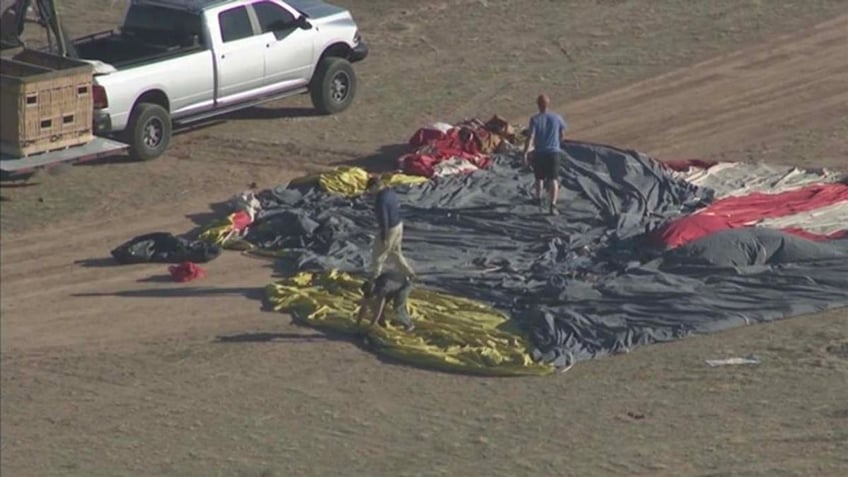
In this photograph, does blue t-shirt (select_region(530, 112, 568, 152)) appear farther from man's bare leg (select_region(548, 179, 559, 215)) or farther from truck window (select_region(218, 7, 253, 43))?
truck window (select_region(218, 7, 253, 43))

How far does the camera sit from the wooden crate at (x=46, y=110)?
85.0 feet

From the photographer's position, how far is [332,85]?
2941cm

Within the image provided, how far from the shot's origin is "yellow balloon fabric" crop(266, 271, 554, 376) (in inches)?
827

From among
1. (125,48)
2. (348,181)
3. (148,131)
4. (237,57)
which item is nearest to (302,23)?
(237,57)

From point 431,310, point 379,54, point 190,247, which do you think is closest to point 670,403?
point 431,310

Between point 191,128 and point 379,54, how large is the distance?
405cm

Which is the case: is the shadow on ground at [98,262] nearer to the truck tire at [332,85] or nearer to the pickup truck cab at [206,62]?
the pickup truck cab at [206,62]

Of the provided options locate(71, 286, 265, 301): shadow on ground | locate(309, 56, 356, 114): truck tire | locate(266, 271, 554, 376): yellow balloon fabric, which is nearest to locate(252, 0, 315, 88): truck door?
locate(309, 56, 356, 114): truck tire

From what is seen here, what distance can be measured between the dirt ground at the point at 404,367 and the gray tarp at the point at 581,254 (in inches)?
20.2

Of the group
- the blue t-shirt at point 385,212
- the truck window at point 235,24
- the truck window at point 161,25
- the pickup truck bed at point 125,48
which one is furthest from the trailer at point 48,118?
the blue t-shirt at point 385,212

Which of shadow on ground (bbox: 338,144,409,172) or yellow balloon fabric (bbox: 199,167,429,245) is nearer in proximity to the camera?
yellow balloon fabric (bbox: 199,167,429,245)

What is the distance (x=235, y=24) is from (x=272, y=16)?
0.66 metres

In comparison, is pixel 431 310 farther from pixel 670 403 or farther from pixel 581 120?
pixel 581 120

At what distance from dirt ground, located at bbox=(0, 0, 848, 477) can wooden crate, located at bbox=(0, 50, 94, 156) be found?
30.8 inches
